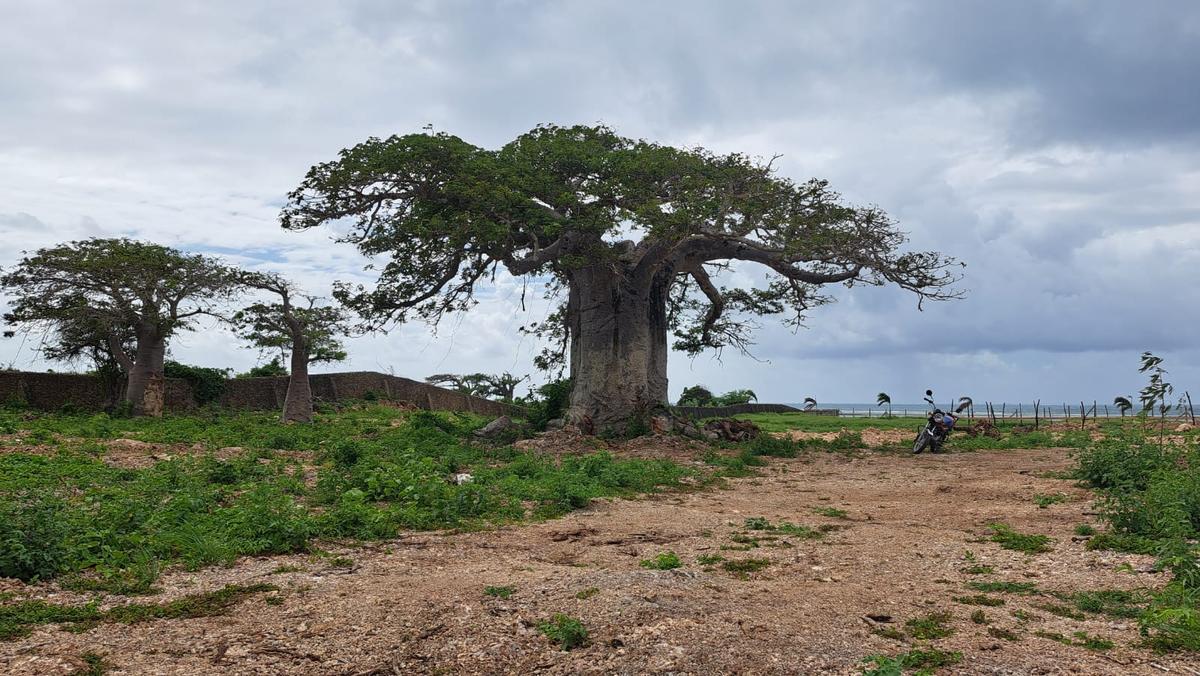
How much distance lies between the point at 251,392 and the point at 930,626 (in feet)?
85.2

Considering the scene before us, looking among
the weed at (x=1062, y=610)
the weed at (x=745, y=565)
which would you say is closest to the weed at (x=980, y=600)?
the weed at (x=1062, y=610)

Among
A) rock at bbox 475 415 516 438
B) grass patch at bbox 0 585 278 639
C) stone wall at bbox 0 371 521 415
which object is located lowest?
grass patch at bbox 0 585 278 639

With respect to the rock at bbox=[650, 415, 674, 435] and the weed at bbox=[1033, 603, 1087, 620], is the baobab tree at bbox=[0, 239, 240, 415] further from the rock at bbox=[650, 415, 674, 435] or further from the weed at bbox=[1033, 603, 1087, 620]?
the weed at bbox=[1033, 603, 1087, 620]

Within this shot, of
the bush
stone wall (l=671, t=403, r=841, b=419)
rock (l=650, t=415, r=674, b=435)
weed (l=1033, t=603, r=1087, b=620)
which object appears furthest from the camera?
stone wall (l=671, t=403, r=841, b=419)

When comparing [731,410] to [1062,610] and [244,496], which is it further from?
[1062,610]

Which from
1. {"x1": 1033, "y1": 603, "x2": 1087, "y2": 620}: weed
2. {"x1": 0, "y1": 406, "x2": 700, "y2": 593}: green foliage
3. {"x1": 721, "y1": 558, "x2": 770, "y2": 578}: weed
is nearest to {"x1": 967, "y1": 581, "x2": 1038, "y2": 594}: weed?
{"x1": 1033, "y1": 603, "x2": 1087, "y2": 620}: weed

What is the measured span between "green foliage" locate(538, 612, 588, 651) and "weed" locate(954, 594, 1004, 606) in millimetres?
2553

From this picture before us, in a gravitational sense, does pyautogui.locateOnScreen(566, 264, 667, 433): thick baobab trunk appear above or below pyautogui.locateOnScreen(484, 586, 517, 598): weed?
above

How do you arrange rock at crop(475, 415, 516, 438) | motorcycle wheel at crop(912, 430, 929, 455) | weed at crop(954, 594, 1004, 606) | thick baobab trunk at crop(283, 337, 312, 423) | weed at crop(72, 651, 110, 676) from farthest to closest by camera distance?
thick baobab trunk at crop(283, 337, 312, 423)
rock at crop(475, 415, 516, 438)
motorcycle wheel at crop(912, 430, 929, 455)
weed at crop(954, 594, 1004, 606)
weed at crop(72, 651, 110, 676)

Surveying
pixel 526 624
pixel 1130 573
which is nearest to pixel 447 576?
pixel 526 624

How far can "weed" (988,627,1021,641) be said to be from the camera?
15.6 ft

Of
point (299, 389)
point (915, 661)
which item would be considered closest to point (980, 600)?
point (915, 661)

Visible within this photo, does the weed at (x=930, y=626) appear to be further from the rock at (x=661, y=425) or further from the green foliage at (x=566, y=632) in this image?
the rock at (x=661, y=425)

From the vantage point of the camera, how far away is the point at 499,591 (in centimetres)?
564
